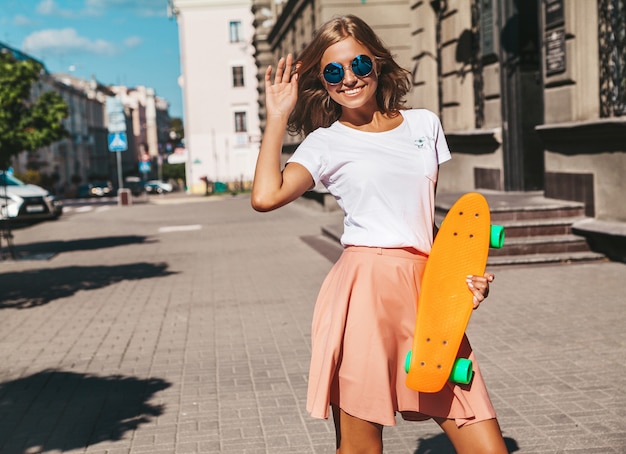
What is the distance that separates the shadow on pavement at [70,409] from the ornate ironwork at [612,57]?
7556mm

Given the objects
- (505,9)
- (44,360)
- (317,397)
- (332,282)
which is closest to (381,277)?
(332,282)

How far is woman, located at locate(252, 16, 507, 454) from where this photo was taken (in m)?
2.87

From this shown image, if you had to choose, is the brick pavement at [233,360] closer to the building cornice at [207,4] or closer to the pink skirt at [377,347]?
the pink skirt at [377,347]

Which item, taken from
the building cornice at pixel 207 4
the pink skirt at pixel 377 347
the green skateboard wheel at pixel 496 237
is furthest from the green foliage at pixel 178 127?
the green skateboard wheel at pixel 496 237

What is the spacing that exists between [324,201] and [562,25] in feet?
41.7

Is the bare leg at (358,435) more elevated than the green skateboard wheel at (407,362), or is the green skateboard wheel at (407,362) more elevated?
the green skateboard wheel at (407,362)

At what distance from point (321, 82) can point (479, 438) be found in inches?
53.3

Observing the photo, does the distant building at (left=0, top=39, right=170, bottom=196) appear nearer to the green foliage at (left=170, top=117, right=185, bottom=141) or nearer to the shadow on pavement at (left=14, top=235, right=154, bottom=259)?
the green foliage at (left=170, top=117, right=185, bottom=141)

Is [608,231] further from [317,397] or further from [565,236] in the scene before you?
[317,397]

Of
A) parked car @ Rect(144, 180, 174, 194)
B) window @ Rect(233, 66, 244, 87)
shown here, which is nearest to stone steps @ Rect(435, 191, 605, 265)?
window @ Rect(233, 66, 244, 87)

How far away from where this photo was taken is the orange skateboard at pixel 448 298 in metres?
2.72

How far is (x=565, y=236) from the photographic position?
38.3 ft

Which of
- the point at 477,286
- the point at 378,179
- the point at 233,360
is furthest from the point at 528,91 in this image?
the point at 477,286

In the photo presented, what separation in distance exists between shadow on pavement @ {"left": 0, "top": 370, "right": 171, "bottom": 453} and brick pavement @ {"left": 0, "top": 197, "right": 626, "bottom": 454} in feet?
0.04
